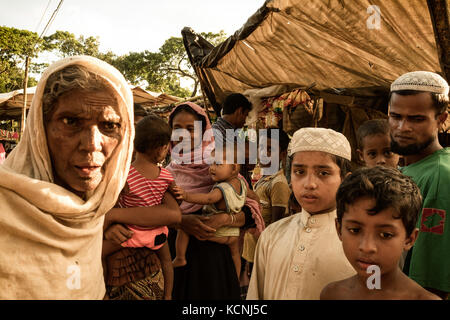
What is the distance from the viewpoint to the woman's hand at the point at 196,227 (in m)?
2.64

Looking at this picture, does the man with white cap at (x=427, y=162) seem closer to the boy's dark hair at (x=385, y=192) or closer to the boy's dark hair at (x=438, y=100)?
the boy's dark hair at (x=438, y=100)

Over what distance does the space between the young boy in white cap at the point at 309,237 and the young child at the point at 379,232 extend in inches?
6.6

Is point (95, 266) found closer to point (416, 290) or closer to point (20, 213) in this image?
point (20, 213)

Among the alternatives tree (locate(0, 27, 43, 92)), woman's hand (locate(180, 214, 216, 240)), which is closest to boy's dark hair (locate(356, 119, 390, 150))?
woman's hand (locate(180, 214, 216, 240))

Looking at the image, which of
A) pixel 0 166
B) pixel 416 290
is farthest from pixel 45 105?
pixel 416 290

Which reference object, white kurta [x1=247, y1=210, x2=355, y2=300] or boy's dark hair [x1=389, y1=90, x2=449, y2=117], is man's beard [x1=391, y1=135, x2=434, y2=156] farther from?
white kurta [x1=247, y1=210, x2=355, y2=300]

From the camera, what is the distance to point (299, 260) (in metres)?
1.80

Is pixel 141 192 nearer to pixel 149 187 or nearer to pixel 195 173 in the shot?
pixel 149 187

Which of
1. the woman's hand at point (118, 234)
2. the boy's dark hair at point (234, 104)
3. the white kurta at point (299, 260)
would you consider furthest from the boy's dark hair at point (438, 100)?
the boy's dark hair at point (234, 104)

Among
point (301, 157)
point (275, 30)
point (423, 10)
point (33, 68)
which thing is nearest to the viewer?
point (301, 157)

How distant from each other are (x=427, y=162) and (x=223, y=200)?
152 cm

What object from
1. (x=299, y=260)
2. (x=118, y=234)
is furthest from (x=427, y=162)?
(x=118, y=234)

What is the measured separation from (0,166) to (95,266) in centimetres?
60

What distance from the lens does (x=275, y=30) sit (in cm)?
420
